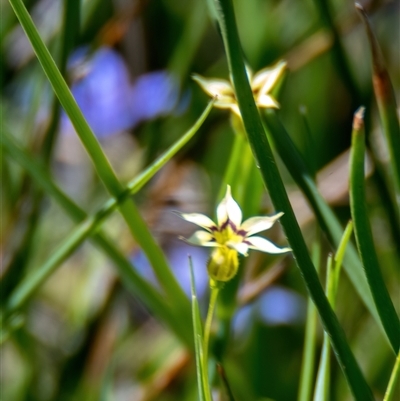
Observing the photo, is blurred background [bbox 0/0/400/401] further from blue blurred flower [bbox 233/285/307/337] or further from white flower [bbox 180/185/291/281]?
white flower [bbox 180/185/291/281]

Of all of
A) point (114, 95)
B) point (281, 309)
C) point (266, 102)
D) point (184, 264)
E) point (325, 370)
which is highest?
point (114, 95)

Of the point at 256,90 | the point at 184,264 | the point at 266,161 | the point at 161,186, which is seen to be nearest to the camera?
the point at 266,161

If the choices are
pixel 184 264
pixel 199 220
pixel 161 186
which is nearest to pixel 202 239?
pixel 199 220

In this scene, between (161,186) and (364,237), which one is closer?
(364,237)

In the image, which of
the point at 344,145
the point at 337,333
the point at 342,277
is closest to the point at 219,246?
the point at 337,333

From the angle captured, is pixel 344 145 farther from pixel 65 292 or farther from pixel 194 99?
pixel 65 292

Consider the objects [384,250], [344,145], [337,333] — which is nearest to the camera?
[337,333]

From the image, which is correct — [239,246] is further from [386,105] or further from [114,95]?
[114,95]

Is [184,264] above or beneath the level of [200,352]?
above
